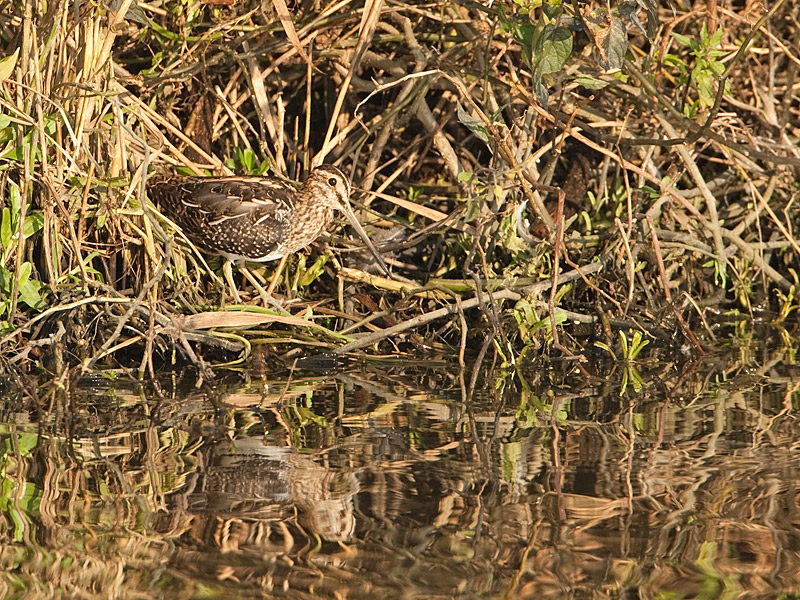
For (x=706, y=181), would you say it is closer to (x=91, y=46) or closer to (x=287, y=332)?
(x=287, y=332)

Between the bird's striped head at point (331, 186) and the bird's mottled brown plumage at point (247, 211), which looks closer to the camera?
the bird's mottled brown plumage at point (247, 211)

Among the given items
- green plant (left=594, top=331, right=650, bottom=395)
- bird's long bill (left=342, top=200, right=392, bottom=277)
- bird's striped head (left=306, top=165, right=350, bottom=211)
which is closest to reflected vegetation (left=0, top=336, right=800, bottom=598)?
green plant (left=594, top=331, right=650, bottom=395)

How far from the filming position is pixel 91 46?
4.39 metres

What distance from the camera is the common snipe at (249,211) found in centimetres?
469

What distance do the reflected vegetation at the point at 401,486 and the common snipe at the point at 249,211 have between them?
593 mm

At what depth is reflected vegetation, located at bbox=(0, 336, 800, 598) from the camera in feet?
8.46

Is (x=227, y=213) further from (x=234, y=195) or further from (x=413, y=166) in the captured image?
(x=413, y=166)

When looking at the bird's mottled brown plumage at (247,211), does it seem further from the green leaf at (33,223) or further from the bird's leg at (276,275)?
the green leaf at (33,223)

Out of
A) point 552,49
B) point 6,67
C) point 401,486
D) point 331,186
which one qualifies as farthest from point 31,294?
point 552,49

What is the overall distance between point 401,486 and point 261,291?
1.77 metres

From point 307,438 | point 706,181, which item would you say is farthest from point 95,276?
point 706,181

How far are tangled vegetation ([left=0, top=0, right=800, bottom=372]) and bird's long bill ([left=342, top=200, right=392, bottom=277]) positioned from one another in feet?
0.26

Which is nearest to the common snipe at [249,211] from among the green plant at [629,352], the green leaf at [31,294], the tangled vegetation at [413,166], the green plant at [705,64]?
the tangled vegetation at [413,166]

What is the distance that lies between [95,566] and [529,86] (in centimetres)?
330
